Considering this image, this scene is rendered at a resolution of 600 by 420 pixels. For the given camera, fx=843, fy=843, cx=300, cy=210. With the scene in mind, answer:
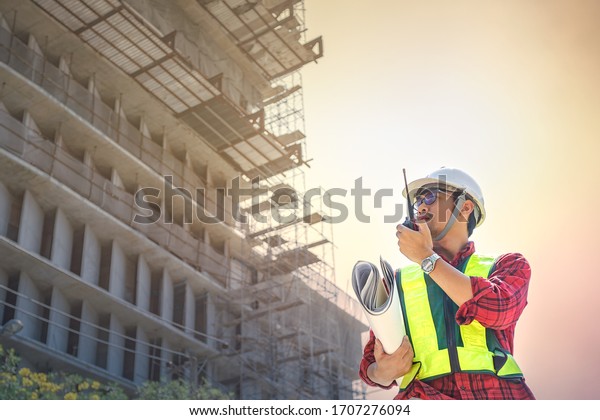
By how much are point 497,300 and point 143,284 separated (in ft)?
84.2

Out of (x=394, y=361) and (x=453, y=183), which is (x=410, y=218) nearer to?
(x=453, y=183)

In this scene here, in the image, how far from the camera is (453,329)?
3.85 metres

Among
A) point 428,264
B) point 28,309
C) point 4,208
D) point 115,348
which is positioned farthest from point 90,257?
point 428,264

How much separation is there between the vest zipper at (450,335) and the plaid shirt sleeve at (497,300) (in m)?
0.16

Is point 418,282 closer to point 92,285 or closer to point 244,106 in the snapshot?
point 92,285

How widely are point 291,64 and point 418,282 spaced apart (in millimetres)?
30261

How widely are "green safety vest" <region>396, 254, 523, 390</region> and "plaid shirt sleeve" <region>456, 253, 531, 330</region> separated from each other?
11 centimetres

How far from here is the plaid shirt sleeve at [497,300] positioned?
145 inches

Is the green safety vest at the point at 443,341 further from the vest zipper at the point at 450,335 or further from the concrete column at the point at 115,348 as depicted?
the concrete column at the point at 115,348

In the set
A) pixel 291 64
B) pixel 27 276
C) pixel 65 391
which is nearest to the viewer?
pixel 65 391

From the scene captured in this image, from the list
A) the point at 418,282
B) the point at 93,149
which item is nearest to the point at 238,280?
the point at 93,149

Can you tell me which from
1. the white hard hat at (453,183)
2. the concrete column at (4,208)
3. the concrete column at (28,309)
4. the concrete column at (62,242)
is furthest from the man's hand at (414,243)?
the concrete column at (62,242)
